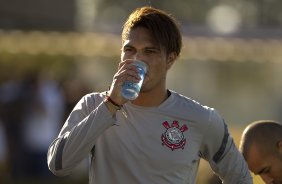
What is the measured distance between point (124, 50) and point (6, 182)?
10983 mm

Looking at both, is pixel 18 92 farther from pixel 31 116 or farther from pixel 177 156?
pixel 177 156

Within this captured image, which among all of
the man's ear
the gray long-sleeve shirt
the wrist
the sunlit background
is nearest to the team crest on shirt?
the gray long-sleeve shirt

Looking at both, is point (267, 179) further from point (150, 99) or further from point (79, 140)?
point (79, 140)

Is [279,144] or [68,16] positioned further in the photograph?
[68,16]

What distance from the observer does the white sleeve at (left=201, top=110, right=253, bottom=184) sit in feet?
17.4

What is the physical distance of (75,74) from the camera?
1938 centimetres

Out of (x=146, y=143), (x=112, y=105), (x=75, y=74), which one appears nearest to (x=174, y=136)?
(x=146, y=143)

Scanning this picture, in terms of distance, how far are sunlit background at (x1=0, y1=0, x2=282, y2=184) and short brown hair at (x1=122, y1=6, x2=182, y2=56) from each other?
5.80ft

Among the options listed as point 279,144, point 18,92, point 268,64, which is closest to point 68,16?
point 268,64

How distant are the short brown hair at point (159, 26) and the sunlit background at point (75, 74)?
177cm

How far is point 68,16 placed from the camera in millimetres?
32188

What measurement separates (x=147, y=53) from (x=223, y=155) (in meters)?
0.70

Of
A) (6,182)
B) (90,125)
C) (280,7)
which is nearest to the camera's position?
(90,125)

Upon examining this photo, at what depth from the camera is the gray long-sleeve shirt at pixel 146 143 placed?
480cm
